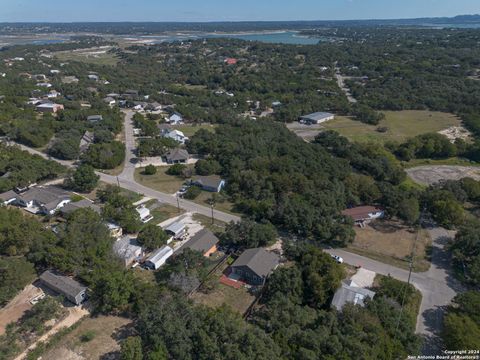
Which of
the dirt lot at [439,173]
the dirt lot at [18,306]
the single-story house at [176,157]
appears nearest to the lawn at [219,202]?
the single-story house at [176,157]

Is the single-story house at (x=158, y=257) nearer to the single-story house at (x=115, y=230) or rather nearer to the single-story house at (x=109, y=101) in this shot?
the single-story house at (x=115, y=230)

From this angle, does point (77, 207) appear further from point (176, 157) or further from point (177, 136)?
point (177, 136)

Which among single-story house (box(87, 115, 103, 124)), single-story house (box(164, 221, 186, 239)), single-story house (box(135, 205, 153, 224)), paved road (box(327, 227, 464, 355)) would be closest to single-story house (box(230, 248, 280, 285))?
paved road (box(327, 227, 464, 355))

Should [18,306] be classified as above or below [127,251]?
below

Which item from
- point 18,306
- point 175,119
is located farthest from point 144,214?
point 175,119

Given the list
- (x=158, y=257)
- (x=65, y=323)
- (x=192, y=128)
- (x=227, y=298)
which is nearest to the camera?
(x=65, y=323)

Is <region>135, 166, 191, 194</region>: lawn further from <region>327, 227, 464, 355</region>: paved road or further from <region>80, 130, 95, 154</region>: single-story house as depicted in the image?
<region>327, 227, 464, 355</region>: paved road

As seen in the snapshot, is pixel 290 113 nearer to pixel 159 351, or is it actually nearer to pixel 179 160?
pixel 179 160

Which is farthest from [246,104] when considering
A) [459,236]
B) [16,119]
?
[459,236]
